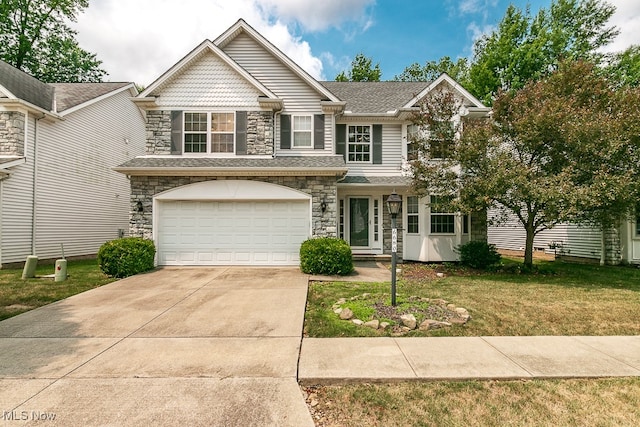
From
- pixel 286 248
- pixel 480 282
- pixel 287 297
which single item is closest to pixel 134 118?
pixel 286 248

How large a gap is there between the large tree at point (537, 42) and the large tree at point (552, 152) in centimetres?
1362

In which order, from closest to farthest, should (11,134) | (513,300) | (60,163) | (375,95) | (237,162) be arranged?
1. (513,300)
2. (237,162)
3. (11,134)
4. (60,163)
5. (375,95)

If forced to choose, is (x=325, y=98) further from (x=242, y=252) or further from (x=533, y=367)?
(x=533, y=367)

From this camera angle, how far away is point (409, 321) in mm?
5215

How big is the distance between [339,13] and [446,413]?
43.0ft

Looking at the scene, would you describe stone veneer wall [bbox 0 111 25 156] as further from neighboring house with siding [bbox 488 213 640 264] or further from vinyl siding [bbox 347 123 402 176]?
neighboring house with siding [bbox 488 213 640 264]

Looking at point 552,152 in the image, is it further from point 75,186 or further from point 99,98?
point 99,98

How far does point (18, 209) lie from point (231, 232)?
26.1ft

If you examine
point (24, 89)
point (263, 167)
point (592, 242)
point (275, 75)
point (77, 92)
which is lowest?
point (592, 242)

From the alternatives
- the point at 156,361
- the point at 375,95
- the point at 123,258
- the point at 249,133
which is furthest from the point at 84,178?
the point at 156,361

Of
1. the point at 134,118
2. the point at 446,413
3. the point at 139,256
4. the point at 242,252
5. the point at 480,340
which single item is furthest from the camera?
the point at 134,118

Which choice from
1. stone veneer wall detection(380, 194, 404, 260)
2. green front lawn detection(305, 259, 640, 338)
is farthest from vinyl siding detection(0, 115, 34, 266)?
stone veneer wall detection(380, 194, 404, 260)

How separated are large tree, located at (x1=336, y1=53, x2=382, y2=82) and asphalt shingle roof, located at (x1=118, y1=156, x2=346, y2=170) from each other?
65.6 ft

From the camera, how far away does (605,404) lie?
3158mm
